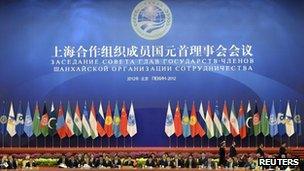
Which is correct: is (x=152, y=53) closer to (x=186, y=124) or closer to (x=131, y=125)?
(x=131, y=125)

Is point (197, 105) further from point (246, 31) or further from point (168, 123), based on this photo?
point (246, 31)

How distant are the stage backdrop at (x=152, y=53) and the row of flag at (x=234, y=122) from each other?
354mm

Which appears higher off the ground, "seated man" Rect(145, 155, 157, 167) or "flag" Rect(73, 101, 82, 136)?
"flag" Rect(73, 101, 82, 136)

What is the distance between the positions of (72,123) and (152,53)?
3.77 metres

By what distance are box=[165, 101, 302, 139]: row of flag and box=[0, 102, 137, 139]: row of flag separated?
1588 millimetres

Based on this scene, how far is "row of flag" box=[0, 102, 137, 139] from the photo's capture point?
62.2 feet

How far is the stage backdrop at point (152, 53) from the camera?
1903 cm

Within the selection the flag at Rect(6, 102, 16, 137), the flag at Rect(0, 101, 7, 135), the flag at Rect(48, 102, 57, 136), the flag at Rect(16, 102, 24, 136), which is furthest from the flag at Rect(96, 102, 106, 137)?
the flag at Rect(0, 101, 7, 135)

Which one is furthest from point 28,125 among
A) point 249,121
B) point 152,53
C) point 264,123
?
point 264,123

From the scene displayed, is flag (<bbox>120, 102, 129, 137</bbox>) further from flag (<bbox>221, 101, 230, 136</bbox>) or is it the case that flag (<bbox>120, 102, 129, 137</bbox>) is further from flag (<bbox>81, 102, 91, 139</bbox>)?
flag (<bbox>221, 101, 230, 136</bbox>)

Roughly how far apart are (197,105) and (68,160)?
4.98 metres

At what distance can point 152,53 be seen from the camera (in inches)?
757

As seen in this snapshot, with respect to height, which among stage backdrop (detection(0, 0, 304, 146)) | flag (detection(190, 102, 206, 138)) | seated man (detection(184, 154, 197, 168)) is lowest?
seated man (detection(184, 154, 197, 168))

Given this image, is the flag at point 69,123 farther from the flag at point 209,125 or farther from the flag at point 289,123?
the flag at point 289,123
